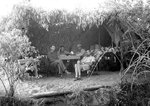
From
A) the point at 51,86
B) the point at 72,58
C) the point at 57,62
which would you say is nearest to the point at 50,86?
the point at 51,86

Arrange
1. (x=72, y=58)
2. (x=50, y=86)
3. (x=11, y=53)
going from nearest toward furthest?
(x=11, y=53) → (x=50, y=86) → (x=72, y=58)

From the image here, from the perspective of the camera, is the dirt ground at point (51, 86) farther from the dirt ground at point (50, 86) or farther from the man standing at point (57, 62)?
the man standing at point (57, 62)

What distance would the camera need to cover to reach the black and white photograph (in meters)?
4.75

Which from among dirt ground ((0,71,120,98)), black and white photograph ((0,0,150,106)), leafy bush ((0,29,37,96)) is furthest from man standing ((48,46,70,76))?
leafy bush ((0,29,37,96))

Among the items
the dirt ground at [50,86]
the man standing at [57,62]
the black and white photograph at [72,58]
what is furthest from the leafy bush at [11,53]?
the man standing at [57,62]

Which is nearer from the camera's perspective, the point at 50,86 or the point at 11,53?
the point at 11,53

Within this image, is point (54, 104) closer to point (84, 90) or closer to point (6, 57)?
point (84, 90)

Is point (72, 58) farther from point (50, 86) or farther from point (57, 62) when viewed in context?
point (50, 86)

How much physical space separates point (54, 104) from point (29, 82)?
1.57 meters

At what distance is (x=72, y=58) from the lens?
6.74m

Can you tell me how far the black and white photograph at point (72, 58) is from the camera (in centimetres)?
475

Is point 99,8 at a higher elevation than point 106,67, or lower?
higher

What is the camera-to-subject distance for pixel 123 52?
6.36 m

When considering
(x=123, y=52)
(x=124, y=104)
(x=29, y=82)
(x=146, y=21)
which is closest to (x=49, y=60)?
(x=29, y=82)
